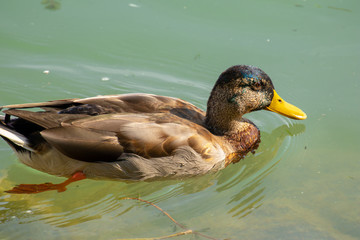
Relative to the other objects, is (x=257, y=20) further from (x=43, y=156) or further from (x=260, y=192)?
(x=43, y=156)

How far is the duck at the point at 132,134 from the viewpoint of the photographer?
528 cm

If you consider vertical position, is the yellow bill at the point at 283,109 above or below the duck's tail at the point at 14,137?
above

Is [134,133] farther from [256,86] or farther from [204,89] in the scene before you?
[204,89]

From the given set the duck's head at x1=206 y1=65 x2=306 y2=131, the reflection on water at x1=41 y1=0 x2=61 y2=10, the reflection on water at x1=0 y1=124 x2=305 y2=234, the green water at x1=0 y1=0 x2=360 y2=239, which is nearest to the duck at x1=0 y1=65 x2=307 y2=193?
the duck's head at x1=206 y1=65 x2=306 y2=131

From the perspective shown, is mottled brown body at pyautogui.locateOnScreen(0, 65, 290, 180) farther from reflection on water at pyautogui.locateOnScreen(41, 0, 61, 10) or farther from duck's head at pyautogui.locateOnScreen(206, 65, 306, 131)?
reflection on water at pyautogui.locateOnScreen(41, 0, 61, 10)

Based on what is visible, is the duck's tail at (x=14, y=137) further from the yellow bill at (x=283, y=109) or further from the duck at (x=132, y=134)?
the yellow bill at (x=283, y=109)

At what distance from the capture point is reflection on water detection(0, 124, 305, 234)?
16.7 ft

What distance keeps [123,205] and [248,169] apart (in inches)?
61.2

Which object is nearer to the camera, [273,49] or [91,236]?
[91,236]

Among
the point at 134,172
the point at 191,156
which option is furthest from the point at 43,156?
the point at 191,156

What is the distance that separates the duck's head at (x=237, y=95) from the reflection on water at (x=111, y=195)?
59 centimetres

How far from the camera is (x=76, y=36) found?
798 centimetres

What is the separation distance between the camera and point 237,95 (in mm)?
5855

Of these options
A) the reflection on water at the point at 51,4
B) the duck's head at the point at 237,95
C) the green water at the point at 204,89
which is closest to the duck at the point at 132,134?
the duck's head at the point at 237,95
